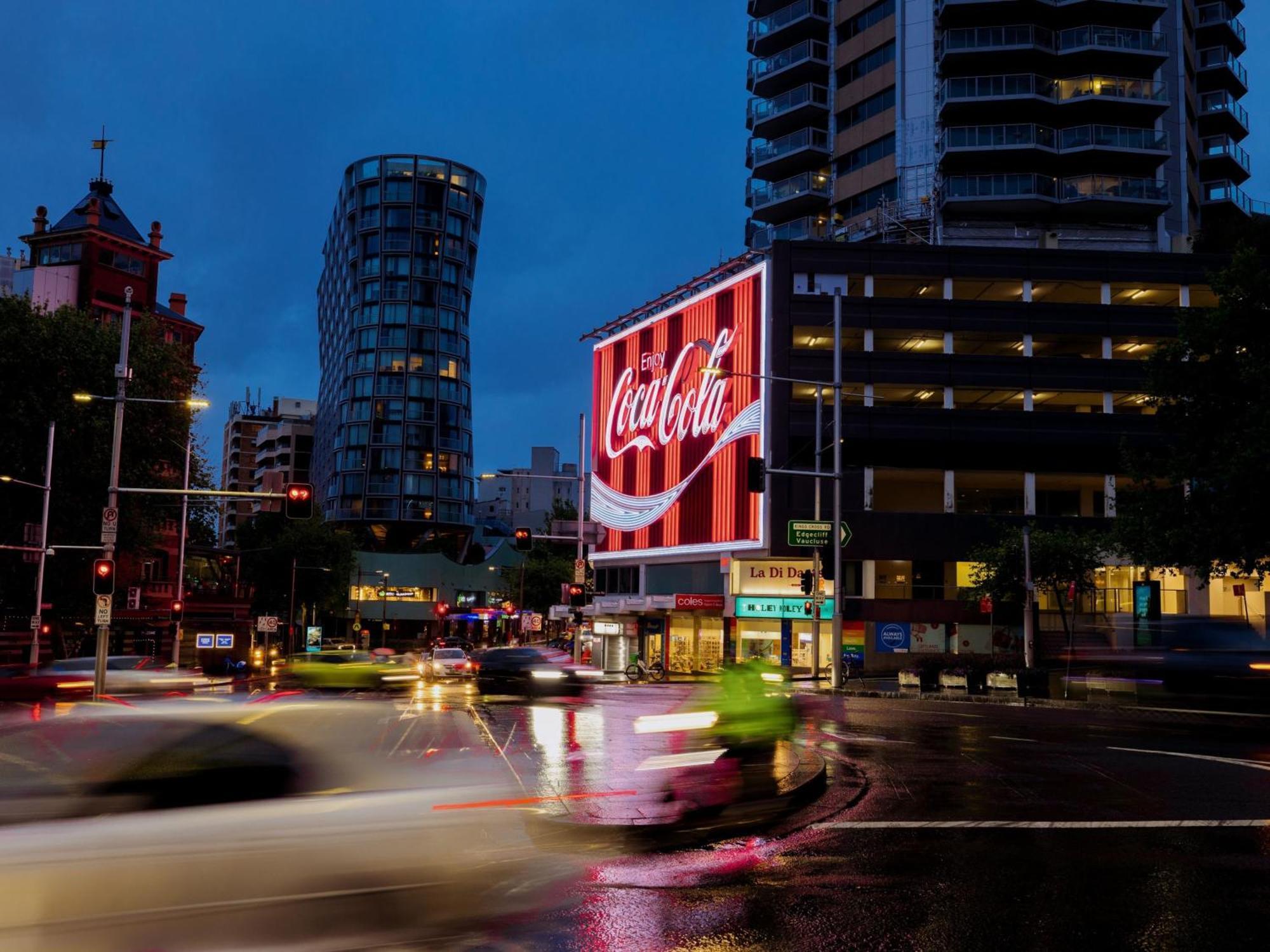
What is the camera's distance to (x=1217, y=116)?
228 feet

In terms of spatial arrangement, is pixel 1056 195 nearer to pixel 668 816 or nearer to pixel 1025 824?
pixel 1025 824

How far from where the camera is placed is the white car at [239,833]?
17.4 feet

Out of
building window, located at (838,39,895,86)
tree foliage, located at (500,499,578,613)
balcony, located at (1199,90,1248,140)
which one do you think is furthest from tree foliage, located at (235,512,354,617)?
balcony, located at (1199,90,1248,140)

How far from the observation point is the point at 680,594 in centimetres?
5453

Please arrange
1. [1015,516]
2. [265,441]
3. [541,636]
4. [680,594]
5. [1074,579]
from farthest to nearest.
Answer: [265,441] → [541,636] → [680,594] → [1015,516] → [1074,579]

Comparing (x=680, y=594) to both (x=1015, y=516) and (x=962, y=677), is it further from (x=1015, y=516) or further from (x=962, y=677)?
(x=962, y=677)

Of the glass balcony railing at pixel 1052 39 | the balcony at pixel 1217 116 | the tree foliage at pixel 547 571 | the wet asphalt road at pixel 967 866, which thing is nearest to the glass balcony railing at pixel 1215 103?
the balcony at pixel 1217 116

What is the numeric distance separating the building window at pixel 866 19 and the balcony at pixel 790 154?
262 inches

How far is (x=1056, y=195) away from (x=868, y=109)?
1342 centimetres

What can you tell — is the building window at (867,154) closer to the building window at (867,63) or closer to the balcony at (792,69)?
the building window at (867,63)

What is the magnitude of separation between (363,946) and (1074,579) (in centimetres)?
4384

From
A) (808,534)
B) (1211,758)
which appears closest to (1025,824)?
(1211,758)

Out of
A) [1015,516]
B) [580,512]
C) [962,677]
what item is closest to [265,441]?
[580,512]

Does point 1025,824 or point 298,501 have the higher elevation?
point 298,501
